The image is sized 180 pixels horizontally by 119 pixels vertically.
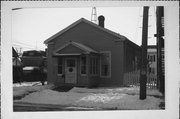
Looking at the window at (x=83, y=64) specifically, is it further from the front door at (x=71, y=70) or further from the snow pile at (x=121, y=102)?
the snow pile at (x=121, y=102)

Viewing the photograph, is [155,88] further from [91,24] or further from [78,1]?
[78,1]

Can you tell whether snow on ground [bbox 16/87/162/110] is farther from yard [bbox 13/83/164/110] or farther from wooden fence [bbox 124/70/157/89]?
wooden fence [bbox 124/70/157/89]

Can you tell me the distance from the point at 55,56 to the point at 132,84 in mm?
4193

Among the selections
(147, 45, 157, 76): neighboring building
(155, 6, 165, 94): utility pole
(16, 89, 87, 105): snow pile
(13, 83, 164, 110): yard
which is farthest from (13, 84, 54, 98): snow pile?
(155, 6, 165, 94): utility pole

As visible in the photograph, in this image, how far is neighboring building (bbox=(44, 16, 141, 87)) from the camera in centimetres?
1175

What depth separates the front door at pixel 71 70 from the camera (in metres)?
11.8

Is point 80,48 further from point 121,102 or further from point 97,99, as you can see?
point 121,102

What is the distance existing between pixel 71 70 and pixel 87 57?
3.68 feet

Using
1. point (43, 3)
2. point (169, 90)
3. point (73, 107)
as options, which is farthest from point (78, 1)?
point (73, 107)

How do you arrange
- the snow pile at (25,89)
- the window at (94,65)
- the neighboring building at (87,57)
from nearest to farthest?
the snow pile at (25,89) < the neighboring building at (87,57) < the window at (94,65)

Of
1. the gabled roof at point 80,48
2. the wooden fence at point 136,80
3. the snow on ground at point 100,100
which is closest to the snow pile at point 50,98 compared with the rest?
the snow on ground at point 100,100

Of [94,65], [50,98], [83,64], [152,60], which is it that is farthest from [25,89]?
[152,60]

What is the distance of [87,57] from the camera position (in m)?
11.7

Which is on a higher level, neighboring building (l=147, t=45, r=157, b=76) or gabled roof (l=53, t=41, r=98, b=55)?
gabled roof (l=53, t=41, r=98, b=55)
